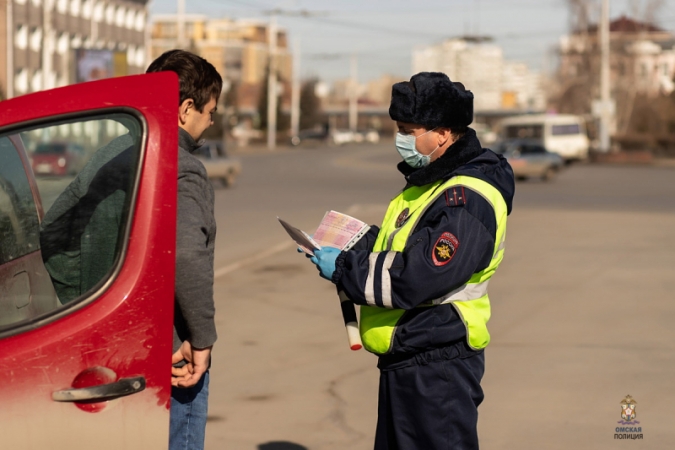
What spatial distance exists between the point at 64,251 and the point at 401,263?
3.07 ft

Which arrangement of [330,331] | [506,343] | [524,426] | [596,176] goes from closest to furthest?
1. [524,426]
2. [506,343]
3. [330,331]
4. [596,176]

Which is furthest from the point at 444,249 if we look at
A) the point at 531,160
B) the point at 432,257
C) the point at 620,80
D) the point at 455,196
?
the point at 620,80

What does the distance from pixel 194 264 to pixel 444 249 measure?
27.5 inches

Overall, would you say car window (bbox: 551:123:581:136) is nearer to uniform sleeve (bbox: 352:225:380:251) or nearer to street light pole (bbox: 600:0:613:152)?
street light pole (bbox: 600:0:613:152)

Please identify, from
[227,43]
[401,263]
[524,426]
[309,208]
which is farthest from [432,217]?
[227,43]

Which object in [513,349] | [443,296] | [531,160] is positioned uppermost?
[443,296]

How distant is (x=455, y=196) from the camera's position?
3.07m

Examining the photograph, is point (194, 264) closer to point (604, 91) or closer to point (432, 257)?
point (432, 257)

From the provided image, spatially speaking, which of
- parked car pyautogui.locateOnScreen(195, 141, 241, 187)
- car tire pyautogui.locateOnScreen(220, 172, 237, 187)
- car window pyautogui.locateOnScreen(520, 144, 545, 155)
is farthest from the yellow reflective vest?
car window pyautogui.locateOnScreen(520, 144, 545, 155)

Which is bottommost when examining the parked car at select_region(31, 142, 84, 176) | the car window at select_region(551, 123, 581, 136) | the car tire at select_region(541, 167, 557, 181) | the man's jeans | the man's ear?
the car tire at select_region(541, 167, 557, 181)

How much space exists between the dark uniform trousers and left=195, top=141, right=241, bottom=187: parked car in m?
25.1

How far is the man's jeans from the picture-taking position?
314 cm

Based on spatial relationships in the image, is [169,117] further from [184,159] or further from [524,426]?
[524,426]

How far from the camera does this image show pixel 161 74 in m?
2.66
